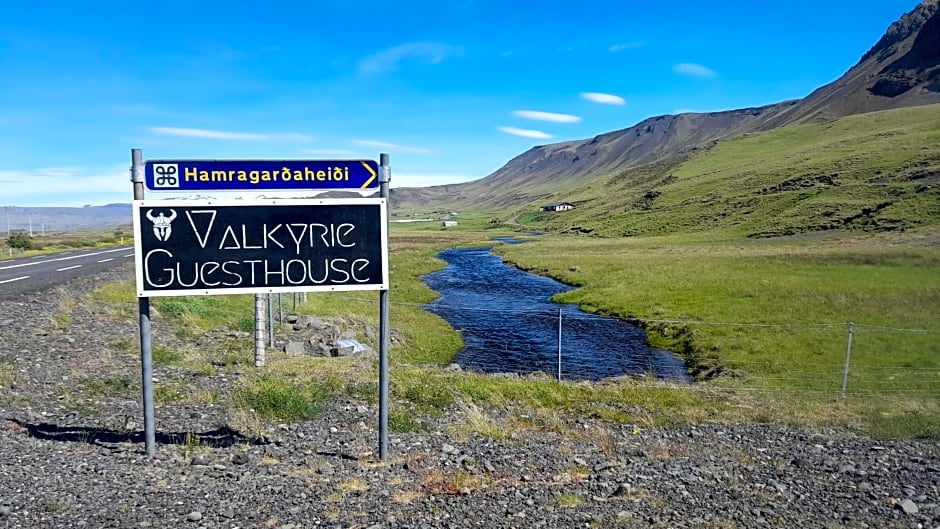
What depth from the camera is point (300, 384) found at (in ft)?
36.8

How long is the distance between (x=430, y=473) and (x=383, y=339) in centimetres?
175

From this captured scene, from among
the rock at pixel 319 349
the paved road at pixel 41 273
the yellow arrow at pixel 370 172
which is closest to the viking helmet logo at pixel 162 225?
the yellow arrow at pixel 370 172

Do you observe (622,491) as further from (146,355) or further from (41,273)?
(41,273)

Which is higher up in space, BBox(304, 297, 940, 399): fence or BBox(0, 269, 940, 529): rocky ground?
BBox(0, 269, 940, 529): rocky ground

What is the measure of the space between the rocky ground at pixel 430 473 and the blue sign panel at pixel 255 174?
3.43 metres

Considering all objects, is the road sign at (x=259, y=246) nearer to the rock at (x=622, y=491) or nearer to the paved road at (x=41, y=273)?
the rock at (x=622, y=491)

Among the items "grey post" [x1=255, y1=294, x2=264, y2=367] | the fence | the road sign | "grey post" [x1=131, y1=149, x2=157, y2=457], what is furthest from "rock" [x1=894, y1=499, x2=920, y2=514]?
"grey post" [x1=255, y1=294, x2=264, y2=367]

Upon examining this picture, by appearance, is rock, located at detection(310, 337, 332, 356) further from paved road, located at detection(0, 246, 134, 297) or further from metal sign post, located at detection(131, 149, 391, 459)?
paved road, located at detection(0, 246, 134, 297)

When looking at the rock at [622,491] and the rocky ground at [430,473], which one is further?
the rock at [622,491]

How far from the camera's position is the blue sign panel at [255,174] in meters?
6.88

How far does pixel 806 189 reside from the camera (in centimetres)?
11300

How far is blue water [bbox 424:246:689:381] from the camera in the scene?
23.2 meters

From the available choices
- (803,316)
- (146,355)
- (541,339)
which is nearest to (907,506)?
(146,355)

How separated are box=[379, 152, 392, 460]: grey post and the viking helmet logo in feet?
8.39
